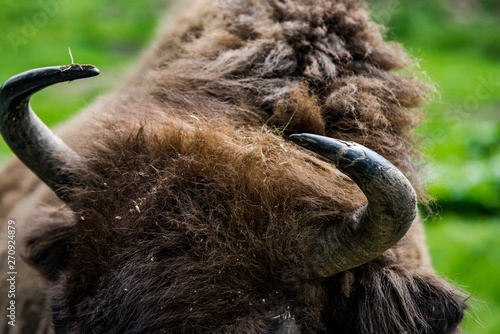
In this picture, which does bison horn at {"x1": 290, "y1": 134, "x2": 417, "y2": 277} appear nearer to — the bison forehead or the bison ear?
the bison forehead

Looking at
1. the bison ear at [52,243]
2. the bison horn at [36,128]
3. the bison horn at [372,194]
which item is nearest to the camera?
the bison horn at [372,194]

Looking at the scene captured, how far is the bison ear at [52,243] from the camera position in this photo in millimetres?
2746

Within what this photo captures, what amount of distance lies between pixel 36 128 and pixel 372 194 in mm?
1543

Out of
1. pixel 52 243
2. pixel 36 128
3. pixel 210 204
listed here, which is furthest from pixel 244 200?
pixel 52 243

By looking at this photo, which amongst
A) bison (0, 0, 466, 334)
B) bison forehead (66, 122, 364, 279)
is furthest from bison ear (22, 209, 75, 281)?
bison forehead (66, 122, 364, 279)

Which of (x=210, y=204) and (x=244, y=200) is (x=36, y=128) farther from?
(x=244, y=200)

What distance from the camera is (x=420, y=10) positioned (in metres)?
18.6

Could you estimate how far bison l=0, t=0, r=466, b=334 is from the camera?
216 cm

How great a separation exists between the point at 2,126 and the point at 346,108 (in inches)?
62.0

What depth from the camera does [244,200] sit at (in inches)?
89.7

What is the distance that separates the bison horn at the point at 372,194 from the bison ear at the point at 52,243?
138cm

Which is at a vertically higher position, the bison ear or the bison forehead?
the bison forehead

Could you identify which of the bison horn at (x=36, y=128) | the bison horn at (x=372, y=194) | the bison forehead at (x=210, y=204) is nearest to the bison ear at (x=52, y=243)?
the bison horn at (x=36, y=128)

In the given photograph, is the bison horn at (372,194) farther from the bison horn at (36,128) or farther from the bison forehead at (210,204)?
the bison horn at (36,128)
